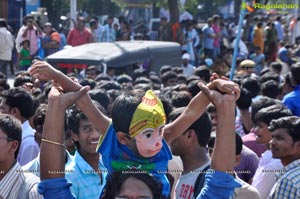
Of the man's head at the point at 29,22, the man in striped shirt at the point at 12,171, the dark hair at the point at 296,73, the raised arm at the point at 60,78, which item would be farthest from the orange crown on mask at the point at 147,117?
the man's head at the point at 29,22

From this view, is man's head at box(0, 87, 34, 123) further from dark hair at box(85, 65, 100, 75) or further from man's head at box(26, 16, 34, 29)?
man's head at box(26, 16, 34, 29)

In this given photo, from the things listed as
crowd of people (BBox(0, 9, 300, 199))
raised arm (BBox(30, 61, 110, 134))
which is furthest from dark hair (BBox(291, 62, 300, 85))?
raised arm (BBox(30, 61, 110, 134))

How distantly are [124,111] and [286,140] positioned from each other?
1.84m

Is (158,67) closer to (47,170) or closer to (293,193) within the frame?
(293,193)

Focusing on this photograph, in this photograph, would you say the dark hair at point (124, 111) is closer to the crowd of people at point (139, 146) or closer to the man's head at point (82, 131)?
the crowd of people at point (139, 146)

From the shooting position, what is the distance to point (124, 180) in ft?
10.0

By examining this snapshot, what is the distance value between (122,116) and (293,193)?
1.37 m

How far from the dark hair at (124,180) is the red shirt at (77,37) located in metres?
15.8

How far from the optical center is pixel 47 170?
9.98 ft

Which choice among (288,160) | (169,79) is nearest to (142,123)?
(288,160)

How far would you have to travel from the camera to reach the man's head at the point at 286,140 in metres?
4.65

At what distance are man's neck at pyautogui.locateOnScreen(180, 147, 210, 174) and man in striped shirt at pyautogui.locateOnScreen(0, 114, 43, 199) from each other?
924mm

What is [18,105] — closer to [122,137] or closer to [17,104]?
[17,104]

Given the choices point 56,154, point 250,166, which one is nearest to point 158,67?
point 250,166
